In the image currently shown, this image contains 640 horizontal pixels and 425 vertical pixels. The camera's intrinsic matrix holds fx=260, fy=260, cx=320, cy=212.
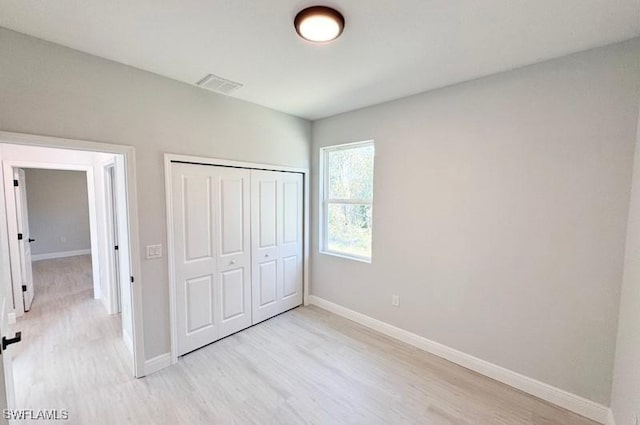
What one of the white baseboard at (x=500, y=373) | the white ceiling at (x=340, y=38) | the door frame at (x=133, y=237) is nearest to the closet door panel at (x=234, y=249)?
the door frame at (x=133, y=237)

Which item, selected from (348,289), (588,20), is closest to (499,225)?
(588,20)

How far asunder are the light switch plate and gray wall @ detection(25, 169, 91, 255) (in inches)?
273

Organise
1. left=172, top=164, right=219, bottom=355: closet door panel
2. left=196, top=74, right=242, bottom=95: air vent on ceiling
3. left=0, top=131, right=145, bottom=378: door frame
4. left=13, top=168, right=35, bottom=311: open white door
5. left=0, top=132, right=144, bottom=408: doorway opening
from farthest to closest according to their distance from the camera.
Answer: left=13, top=168, right=35, bottom=311: open white door
left=172, top=164, right=219, bottom=355: closet door panel
left=196, top=74, right=242, bottom=95: air vent on ceiling
left=0, top=132, right=144, bottom=408: doorway opening
left=0, top=131, right=145, bottom=378: door frame

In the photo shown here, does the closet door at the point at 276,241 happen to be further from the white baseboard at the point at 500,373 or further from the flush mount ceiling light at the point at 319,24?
the flush mount ceiling light at the point at 319,24

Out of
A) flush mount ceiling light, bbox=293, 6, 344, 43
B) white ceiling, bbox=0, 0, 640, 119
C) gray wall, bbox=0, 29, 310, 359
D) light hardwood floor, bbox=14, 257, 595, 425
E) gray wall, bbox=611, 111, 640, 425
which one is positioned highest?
white ceiling, bbox=0, 0, 640, 119

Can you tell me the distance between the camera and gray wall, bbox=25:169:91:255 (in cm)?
650

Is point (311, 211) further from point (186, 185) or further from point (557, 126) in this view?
point (557, 126)

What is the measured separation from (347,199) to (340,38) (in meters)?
1.99

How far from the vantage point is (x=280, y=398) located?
2066 millimetres

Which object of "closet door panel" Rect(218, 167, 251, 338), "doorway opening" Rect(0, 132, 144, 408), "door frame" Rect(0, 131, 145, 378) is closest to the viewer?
"door frame" Rect(0, 131, 145, 378)

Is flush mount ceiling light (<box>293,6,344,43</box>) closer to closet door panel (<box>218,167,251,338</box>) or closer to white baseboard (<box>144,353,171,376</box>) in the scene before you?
closet door panel (<box>218,167,251,338</box>)

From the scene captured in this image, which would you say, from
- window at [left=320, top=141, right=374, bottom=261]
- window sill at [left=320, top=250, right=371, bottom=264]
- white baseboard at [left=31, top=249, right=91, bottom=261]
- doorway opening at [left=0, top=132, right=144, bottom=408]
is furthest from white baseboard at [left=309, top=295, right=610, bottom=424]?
white baseboard at [left=31, top=249, right=91, bottom=261]

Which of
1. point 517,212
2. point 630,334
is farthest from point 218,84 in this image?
point 630,334

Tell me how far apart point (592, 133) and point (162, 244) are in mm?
3560
